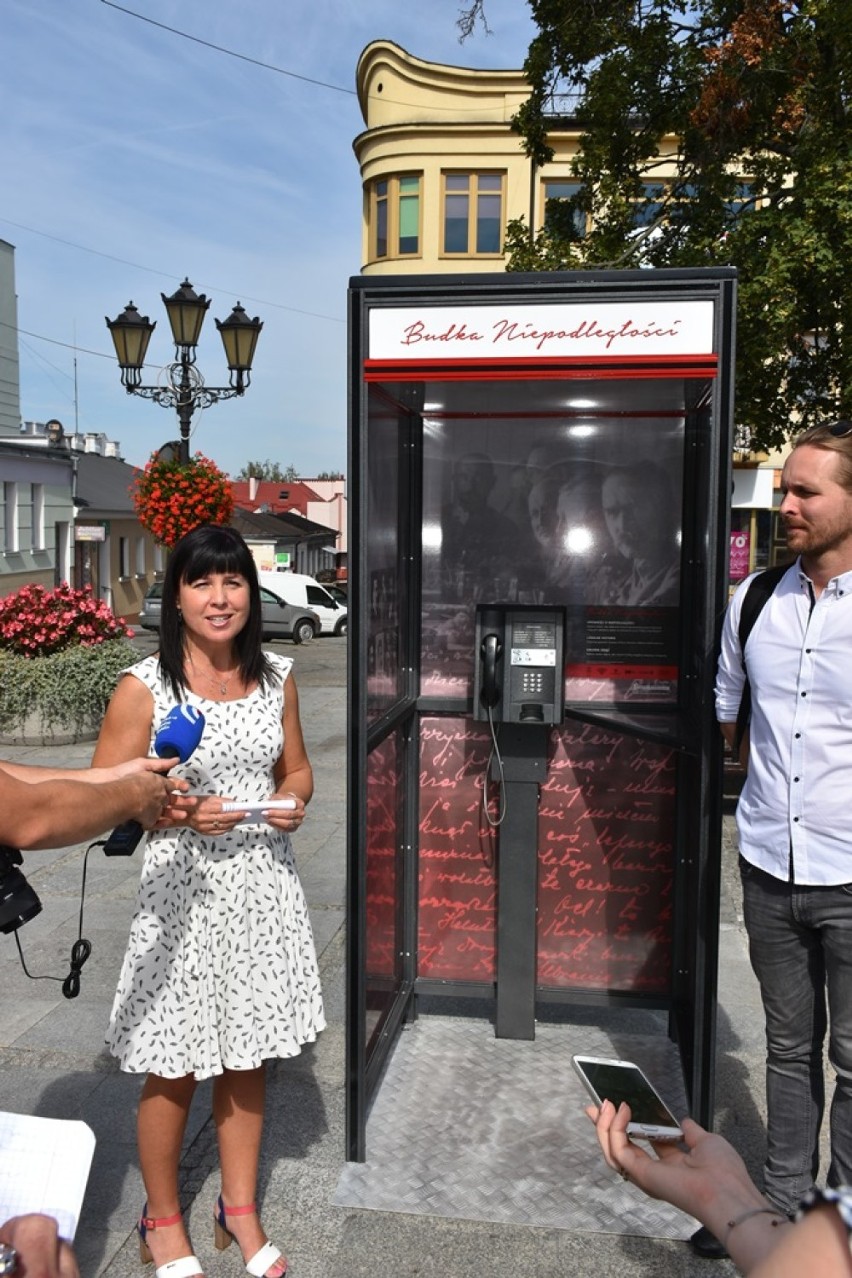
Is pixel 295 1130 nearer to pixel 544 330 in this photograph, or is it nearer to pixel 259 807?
pixel 259 807

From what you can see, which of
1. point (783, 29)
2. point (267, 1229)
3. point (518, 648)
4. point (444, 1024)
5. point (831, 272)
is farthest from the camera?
point (783, 29)

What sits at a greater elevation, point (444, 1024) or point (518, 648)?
point (518, 648)

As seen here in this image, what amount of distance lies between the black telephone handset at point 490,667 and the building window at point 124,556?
105 ft

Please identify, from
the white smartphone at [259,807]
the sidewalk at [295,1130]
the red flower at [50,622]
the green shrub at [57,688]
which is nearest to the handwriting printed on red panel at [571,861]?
the sidewalk at [295,1130]

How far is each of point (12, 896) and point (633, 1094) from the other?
103cm

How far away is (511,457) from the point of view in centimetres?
403

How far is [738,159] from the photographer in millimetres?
9070

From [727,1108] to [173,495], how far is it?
8935 millimetres

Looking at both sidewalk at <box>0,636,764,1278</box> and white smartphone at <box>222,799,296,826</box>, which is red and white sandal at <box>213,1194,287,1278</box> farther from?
white smartphone at <box>222,799,296,826</box>

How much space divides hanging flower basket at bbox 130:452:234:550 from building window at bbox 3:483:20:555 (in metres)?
16.2

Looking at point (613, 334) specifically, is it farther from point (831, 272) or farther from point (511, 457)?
point (831, 272)

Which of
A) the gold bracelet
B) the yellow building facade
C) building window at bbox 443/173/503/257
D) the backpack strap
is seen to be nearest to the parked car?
the yellow building facade

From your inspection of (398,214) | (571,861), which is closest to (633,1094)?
(571,861)

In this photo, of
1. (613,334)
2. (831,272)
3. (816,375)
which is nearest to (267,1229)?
(613,334)
